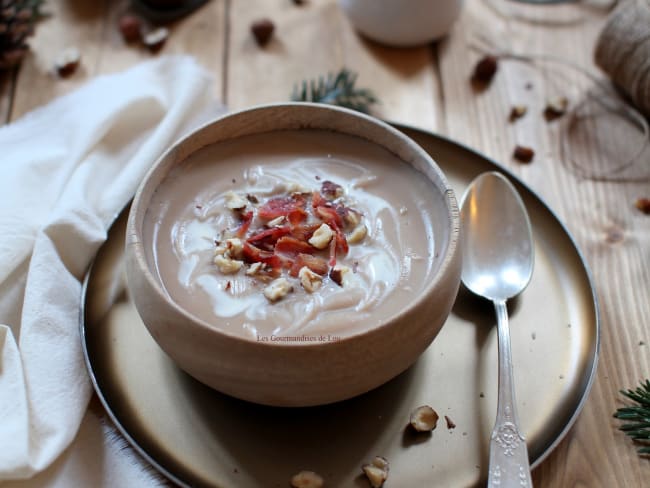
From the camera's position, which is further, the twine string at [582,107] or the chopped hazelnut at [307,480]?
the twine string at [582,107]

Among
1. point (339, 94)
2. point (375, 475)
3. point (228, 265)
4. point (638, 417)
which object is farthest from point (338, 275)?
point (339, 94)

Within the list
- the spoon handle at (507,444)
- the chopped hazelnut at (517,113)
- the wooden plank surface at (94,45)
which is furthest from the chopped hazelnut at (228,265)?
the chopped hazelnut at (517,113)

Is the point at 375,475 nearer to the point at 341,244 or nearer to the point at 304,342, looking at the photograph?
the point at 304,342

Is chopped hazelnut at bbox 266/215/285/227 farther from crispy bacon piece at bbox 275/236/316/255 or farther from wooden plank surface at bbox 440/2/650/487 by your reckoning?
wooden plank surface at bbox 440/2/650/487

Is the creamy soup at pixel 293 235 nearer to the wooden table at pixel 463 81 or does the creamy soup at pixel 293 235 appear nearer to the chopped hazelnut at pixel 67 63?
the wooden table at pixel 463 81

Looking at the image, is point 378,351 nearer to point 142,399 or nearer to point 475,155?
point 142,399

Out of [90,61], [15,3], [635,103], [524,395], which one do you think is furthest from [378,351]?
[15,3]

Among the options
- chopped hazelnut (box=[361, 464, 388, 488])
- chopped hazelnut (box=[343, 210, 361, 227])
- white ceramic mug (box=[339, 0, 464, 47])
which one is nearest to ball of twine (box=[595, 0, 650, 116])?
white ceramic mug (box=[339, 0, 464, 47])
